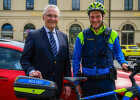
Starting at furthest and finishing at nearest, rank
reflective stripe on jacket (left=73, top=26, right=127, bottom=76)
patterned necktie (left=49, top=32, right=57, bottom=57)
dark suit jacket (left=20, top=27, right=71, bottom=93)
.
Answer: reflective stripe on jacket (left=73, top=26, right=127, bottom=76) → patterned necktie (left=49, top=32, right=57, bottom=57) → dark suit jacket (left=20, top=27, right=71, bottom=93)

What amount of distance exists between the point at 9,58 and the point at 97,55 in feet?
5.45

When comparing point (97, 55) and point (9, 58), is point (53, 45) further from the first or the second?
point (9, 58)

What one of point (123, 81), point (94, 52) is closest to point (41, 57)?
point (94, 52)

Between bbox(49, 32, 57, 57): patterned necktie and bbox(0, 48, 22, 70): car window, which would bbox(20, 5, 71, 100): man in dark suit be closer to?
bbox(49, 32, 57, 57): patterned necktie

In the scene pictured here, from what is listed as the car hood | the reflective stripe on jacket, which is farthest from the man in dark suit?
the car hood

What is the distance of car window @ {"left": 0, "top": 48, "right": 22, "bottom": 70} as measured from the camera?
139 inches

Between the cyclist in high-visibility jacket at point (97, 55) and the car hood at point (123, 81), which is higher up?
the cyclist in high-visibility jacket at point (97, 55)

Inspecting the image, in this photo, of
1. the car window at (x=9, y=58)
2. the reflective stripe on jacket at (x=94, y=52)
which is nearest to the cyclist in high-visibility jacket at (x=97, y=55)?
the reflective stripe on jacket at (x=94, y=52)

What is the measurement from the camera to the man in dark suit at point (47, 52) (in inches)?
101

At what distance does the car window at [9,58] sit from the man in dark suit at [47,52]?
1010 mm

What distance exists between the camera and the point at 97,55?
9.07 feet

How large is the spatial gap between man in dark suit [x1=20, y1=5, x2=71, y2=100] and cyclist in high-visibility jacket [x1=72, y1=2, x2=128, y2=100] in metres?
0.26

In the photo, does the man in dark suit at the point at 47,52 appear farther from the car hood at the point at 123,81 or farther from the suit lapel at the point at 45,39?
the car hood at the point at 123,81

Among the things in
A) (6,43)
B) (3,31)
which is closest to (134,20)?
(3,31)
